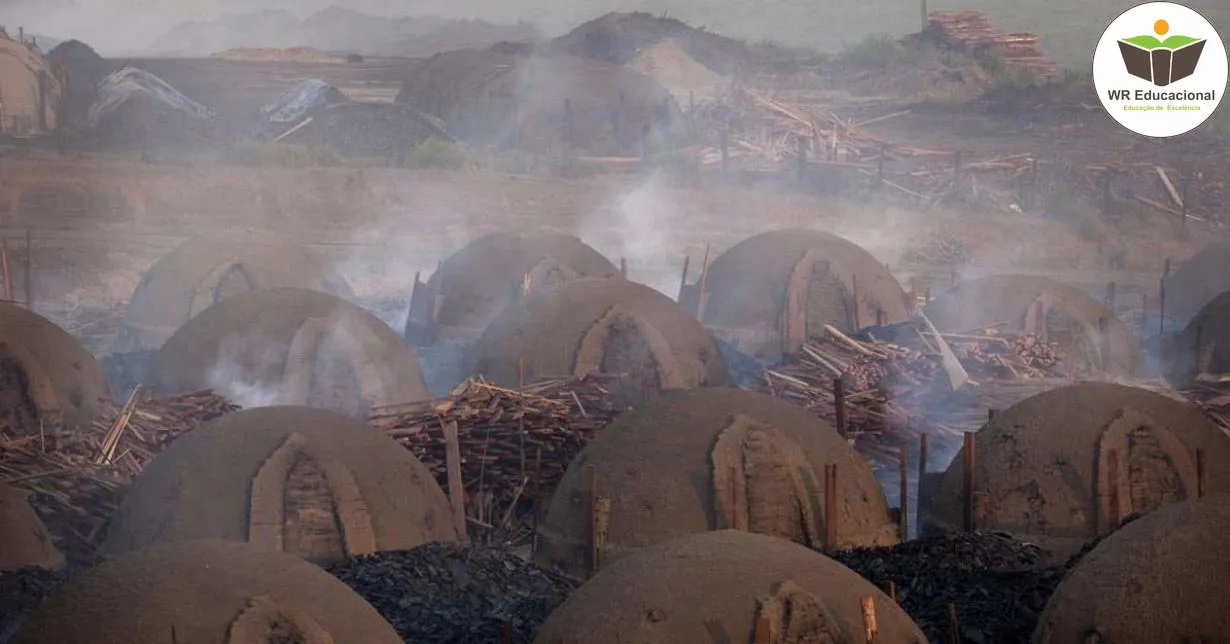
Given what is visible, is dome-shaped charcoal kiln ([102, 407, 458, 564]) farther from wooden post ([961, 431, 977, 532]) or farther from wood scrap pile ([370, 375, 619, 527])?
wooden post ([961, 431, 977, 532])

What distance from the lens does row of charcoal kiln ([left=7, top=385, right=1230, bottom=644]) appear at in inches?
435

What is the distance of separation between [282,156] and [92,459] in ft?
94.7

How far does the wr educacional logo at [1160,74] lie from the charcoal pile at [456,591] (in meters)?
37.7

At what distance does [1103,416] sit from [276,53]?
53687 mm

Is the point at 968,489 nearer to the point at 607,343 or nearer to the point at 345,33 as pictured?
the point at 607,343

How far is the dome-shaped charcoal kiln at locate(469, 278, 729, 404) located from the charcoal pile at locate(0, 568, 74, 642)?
772 centimetres

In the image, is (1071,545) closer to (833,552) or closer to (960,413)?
(833,552)

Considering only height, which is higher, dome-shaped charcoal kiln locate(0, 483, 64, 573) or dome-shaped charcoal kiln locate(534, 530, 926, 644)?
dome-shaped charcoal kiln locate(534, 530, 926, 644)

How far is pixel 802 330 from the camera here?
2770 cm

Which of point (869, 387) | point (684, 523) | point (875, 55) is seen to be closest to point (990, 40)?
point (875, 55)

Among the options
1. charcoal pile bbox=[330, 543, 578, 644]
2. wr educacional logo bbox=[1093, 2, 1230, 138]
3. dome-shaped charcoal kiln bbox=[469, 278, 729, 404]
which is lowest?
charcoal pile bbox=[330, 543, 578, 644]

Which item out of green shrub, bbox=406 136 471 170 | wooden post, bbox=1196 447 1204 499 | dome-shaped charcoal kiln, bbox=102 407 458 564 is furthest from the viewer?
green shrub, bbox=406 136 471 170

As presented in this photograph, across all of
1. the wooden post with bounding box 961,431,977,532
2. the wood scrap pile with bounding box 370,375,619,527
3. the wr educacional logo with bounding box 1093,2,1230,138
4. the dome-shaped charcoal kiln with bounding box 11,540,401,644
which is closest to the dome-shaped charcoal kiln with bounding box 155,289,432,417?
the wood scrap pile with bounding box 370,375,619,527

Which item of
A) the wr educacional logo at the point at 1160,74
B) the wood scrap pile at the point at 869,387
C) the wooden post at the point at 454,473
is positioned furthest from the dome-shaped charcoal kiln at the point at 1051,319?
the wr educacional logo at the point at 1160,74
